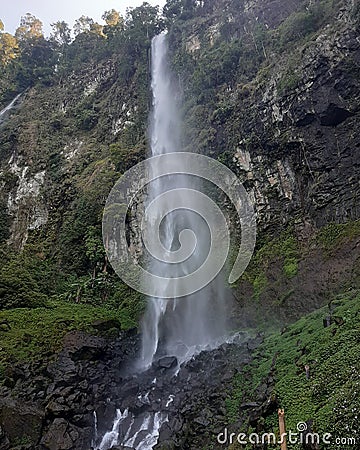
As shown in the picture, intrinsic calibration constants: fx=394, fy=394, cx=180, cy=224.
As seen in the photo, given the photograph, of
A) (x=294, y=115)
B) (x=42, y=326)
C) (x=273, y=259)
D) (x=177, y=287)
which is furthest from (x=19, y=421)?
(x=294, y=115)

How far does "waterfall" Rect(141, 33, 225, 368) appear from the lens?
49.9 feet

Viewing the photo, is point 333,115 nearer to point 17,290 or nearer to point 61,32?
point 17,290

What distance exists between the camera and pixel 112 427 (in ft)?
31.3

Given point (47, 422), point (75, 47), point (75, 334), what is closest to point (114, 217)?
point (75, 334)

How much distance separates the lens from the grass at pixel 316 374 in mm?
5887

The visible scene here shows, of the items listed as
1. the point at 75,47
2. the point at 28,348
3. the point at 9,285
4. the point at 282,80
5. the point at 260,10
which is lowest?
the point at 28,348

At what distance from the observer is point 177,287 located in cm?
1869

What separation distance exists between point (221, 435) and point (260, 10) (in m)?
28.4

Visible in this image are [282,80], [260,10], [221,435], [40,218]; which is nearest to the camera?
[221,435]

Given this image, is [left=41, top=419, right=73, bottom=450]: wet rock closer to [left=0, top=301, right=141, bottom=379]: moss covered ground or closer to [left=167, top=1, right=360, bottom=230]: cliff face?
[left=0, top=301, right=141, bottom=379]: moss covered ground

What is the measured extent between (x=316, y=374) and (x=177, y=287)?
11.5 m

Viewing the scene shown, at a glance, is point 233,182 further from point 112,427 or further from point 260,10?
point 260,10

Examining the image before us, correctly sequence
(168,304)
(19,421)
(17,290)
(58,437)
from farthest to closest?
(168,304) < (17,290) < (19,421) < (58,437)

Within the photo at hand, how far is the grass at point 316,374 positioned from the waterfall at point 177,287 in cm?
396
